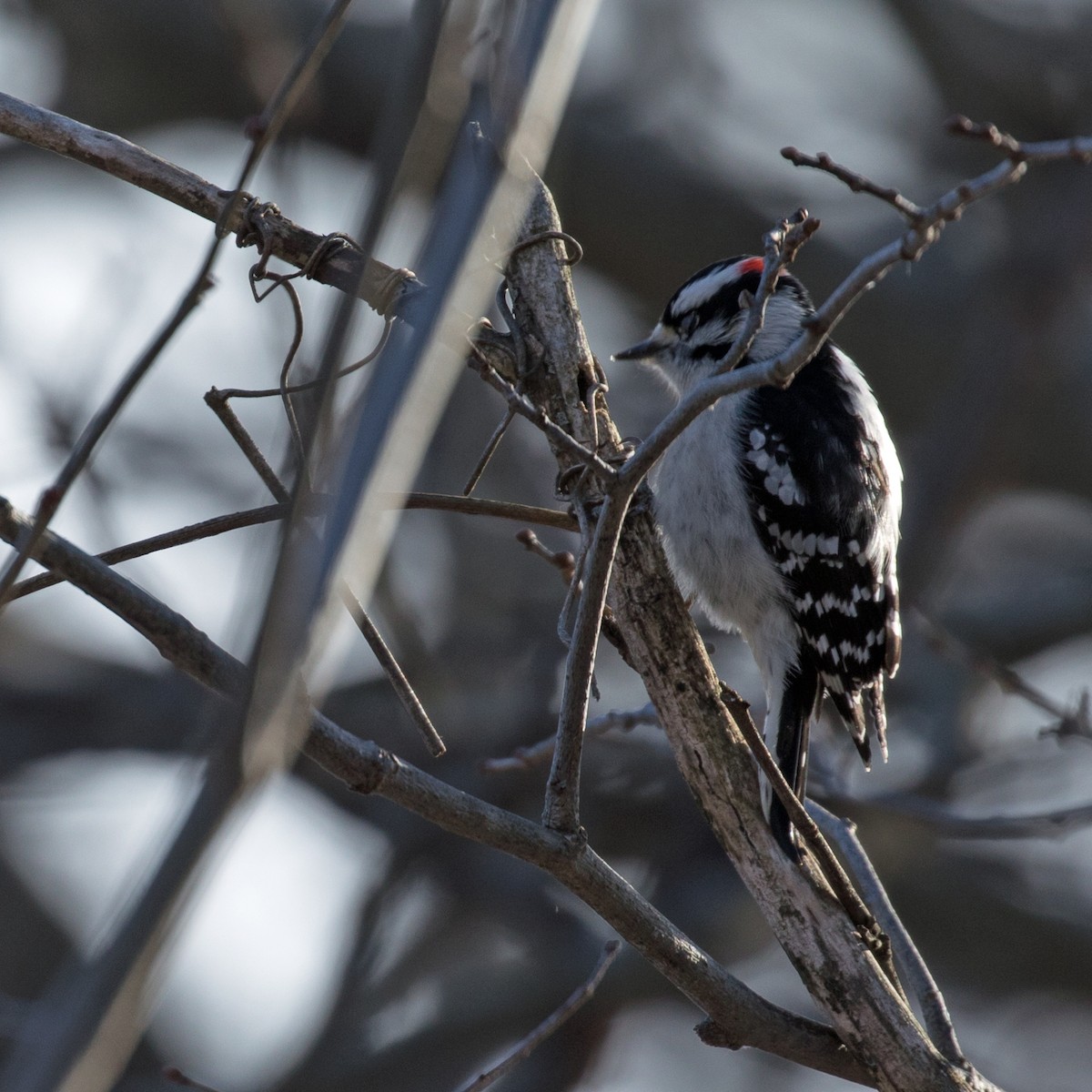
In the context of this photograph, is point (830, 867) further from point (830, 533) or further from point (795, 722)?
point (830, 533)

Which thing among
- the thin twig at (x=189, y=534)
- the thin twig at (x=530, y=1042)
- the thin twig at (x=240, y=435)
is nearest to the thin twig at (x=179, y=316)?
the thin twig at (x=189, y=534)

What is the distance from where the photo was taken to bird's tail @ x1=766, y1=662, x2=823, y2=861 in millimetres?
4332

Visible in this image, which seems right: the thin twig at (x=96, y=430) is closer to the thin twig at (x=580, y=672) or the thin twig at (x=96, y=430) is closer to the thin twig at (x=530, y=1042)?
the thin twig at (x=580, y=672)

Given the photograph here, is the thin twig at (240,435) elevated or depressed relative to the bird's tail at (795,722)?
depressed

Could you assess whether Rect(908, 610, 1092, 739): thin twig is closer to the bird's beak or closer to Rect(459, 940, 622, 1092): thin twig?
the bird's beak

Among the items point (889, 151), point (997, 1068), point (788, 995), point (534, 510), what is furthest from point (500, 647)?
point (534, 510)

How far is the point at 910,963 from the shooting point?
10.5 feet

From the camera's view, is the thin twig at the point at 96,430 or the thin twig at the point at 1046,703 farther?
the thin twig at the point at 1046,703

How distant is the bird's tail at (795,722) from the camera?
4.33 meters

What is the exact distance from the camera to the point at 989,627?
11.2 m

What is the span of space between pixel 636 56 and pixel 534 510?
1088 cm

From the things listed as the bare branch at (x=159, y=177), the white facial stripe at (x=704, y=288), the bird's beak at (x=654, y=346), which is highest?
the white facial stripe at (x=704, y=288)

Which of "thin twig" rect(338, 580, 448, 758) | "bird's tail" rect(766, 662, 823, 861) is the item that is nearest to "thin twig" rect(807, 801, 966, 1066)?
"bird's tail" rect(766, 662, 823, 861)

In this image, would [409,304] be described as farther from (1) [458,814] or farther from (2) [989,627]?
(2) [989,627]
